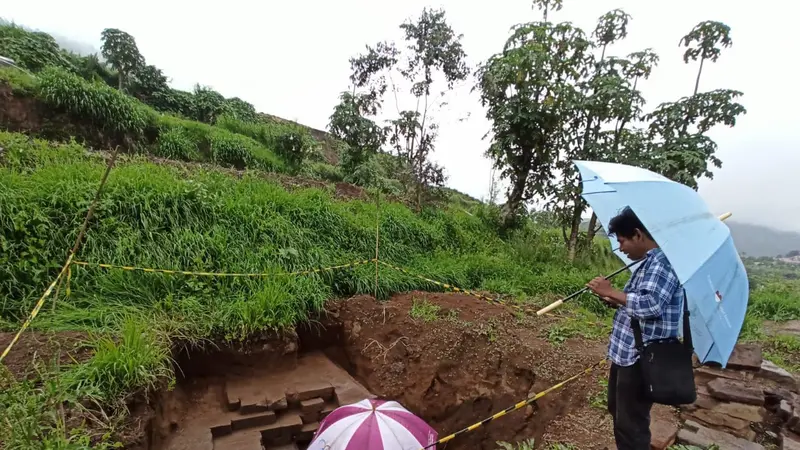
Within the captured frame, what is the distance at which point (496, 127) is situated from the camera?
7.12 meters

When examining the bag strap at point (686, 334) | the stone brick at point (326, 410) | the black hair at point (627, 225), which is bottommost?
the stone brick at point (326, 410)

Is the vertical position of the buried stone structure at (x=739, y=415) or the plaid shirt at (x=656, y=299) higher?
the plaid shirt at (x=656, y=299)

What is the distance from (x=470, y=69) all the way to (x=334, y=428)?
6.55 m

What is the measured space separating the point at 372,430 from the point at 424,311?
195 cm

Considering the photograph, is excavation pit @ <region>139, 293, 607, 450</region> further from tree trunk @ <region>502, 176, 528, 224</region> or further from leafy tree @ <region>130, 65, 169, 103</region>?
leafy tree @ <region>130, 65, 169, 103</region>

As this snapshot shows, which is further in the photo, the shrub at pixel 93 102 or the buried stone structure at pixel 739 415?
the shrub at pixel 93 102

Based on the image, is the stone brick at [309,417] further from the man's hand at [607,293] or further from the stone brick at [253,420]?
the man's hand at [607,293]

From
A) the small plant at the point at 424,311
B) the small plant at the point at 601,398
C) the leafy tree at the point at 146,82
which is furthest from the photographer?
the leafy tree at the point at 146,82

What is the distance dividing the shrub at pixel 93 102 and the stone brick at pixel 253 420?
255 inches

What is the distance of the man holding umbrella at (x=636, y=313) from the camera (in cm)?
186

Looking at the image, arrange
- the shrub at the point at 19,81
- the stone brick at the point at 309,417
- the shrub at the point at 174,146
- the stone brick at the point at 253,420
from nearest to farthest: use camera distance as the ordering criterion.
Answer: the stone brick at the point at 253,420 < the stone brick at the point at 309,417 < the shrub at the point at 19,81 < the shrub at the point at 174,146

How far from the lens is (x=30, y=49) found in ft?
26.8

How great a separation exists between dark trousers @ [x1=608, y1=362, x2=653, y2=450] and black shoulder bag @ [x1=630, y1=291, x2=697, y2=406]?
0.33ft

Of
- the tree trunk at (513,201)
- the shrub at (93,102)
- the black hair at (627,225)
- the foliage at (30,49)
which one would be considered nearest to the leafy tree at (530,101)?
the tree trunk at (513,201)
